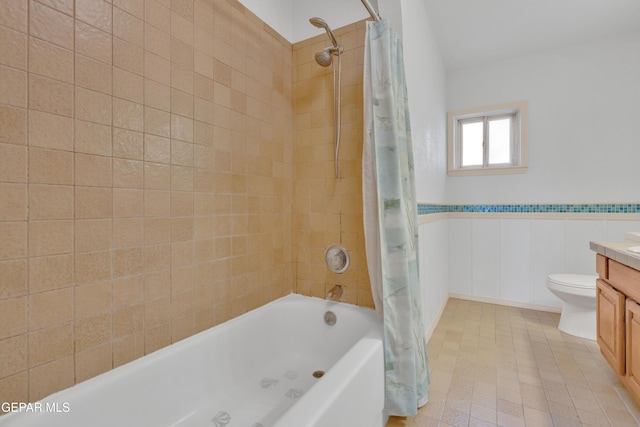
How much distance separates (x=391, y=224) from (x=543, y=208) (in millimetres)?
2238

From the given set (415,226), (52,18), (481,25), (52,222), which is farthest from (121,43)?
(481,25)

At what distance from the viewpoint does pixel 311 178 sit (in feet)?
6.00

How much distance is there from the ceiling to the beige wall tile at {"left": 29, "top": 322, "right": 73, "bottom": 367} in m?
2.79

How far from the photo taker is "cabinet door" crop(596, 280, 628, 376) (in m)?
1.39

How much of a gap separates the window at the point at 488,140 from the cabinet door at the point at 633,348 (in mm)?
1738

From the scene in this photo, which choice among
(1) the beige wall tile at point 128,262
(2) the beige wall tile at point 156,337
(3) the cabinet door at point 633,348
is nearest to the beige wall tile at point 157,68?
(1) the beige wall tile at point 128,262

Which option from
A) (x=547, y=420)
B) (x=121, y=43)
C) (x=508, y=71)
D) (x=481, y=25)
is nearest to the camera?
(x=121, y=43)

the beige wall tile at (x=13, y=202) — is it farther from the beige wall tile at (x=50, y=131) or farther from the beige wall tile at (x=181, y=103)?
the beige wall tile at (x=181, y=103)

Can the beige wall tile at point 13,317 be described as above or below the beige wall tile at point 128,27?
below

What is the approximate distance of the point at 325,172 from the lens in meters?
1.77

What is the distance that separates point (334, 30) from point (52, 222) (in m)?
1.74

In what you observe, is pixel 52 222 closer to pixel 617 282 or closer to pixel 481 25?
pixel 617 282

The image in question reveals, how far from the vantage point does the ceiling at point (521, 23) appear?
2037 millimetres

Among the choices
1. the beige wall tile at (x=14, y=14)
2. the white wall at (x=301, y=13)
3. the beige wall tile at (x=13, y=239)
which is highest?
the white wall at (x=301, y=13)
